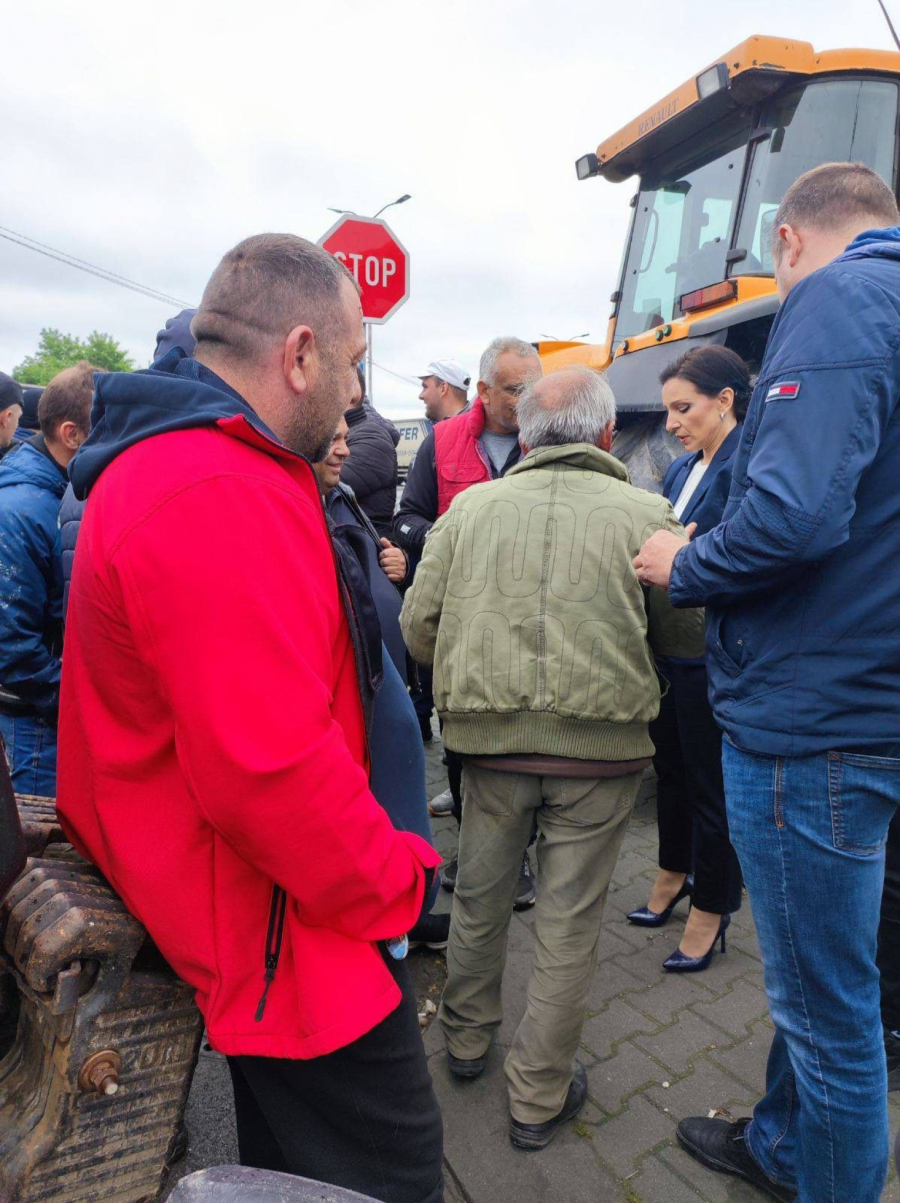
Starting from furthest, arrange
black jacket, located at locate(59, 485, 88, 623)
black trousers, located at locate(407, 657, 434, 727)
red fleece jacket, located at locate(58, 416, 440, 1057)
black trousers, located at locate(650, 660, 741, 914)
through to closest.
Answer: black trousers, located at locate(407, 657, 434, 727), black trousers, located at locate(650, 660, 741, 914), black jacket, located at locate(59, 485, 88, 623), red fleece jacket, located at locate(58, 416, 440, 1057)

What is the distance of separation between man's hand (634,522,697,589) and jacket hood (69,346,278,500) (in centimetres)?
97

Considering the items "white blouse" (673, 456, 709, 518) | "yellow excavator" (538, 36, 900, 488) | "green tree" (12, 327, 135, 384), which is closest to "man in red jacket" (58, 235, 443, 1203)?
"white blouse" (673, 456, 709, 518)

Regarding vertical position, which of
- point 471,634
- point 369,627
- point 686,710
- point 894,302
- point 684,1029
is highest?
point 894,302

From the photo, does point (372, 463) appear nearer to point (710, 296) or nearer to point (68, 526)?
point (68, 526)

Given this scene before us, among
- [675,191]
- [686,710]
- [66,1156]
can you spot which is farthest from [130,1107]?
[675,191]

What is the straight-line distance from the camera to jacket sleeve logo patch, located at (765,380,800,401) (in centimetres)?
146

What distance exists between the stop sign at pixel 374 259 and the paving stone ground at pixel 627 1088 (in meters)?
4.28

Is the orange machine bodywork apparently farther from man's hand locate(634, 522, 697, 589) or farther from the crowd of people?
man's hand locate(634, 522, 697, 589)

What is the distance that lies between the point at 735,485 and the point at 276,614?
1057mm

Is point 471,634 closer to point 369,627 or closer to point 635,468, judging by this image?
point 369,627

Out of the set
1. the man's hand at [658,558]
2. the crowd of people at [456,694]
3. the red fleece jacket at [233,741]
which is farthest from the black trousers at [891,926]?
the red fleece jacket at [233,741]

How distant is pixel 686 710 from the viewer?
9.13 ft

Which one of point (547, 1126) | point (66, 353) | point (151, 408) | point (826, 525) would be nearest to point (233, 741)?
point (151, 408)

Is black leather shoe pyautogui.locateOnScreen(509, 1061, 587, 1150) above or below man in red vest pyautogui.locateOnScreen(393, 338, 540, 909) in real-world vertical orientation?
below
